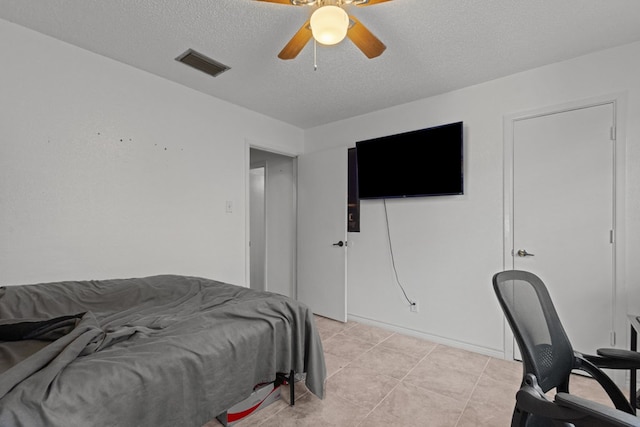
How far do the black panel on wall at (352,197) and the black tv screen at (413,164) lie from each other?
0.14 m

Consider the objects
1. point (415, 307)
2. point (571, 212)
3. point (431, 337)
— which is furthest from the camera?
point (415, 307)

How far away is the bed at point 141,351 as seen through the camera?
0.98 metres

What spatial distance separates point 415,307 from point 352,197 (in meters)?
1.47

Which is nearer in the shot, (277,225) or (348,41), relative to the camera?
(348,41)

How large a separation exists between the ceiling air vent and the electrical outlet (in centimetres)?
292

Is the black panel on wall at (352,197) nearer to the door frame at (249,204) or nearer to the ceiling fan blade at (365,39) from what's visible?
the door frame at (249,204)

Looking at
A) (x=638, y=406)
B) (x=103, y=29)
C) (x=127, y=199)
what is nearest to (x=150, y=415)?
(x=127, y=199)

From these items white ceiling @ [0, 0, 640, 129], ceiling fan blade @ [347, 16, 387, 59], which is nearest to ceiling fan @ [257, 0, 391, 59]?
ceiling fan blade @ [347, 16, 387, 59]

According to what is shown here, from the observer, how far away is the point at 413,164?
3.11 m

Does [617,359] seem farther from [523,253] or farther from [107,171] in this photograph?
[107,171]

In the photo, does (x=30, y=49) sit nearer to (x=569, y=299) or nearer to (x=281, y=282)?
(x=281, y=282)

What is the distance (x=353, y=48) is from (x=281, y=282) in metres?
3.23

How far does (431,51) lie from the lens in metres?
2.26

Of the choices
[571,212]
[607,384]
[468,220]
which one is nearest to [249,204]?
[468,220]
